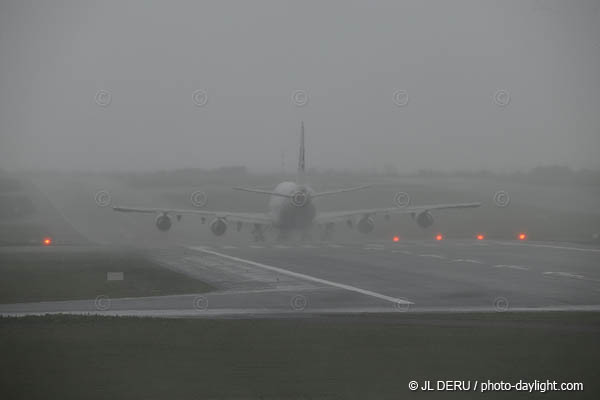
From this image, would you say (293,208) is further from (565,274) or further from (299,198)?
(565,274)

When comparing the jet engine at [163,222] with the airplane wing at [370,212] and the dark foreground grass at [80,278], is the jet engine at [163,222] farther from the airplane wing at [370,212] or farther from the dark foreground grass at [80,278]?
the dark foreground grass at [80,278]

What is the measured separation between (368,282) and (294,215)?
1199 inches

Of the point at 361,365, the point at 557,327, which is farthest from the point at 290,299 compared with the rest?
the point at 361,365

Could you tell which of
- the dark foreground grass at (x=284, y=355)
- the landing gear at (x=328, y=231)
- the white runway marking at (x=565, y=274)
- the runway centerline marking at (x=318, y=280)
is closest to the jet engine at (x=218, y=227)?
the landing gear at (x=328, y=231)

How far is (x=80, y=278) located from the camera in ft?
122

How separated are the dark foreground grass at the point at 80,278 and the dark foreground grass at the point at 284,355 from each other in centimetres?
783

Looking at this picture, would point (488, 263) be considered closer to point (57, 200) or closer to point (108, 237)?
point (108, 237)

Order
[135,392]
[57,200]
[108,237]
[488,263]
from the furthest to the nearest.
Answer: [57,200] < [108,237] < [488,263] < [135,392]

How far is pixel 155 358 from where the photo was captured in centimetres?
1912

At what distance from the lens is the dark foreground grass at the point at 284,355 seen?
1641cm

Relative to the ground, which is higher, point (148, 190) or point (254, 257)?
point (148, 190)

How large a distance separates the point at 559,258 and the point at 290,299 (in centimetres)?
2416

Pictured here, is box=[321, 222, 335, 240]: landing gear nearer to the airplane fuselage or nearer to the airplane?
the airplane

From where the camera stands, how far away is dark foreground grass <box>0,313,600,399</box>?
16406 mm
